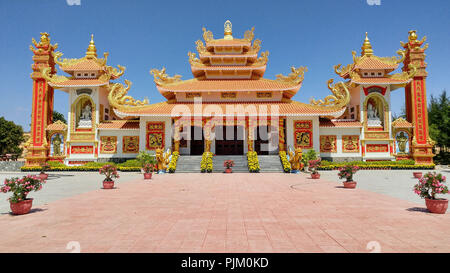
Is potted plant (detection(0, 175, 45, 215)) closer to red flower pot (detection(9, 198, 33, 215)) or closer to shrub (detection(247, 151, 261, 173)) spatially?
red flower pot (detection(9, 198, 33, 215))

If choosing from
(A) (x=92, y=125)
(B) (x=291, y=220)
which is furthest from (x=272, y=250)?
(A) (x=92, y=125)

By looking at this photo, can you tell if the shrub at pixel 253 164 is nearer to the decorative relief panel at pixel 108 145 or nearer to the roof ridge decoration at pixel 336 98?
the roof ridge decoration at pixel 336 98

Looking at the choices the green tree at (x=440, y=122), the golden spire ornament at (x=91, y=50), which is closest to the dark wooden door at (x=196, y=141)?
the golden spire ornament at (x=91, y=50)

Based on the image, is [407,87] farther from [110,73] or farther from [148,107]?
[110,73]

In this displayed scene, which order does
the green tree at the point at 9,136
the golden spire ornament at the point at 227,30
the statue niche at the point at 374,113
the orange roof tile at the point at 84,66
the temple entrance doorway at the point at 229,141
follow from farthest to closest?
the green tree at the point at 9,136 → the golden spire ornament at the point at 227,30 → the temple entrance doorway at the point at 229,141 → the orange roof tile at the point at 84,66 → the statue niche at the point at 374,113

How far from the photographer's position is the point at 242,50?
24453 mm

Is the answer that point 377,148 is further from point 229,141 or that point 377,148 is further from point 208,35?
point 208,35

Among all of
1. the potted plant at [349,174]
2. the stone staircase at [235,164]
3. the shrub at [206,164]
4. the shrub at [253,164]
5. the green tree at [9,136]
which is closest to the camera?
the potted plant at [349,174]

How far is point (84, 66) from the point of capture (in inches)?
893

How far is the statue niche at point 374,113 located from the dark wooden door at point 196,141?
1430 cm

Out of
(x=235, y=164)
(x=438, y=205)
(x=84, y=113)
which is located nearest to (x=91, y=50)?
(x=84, y=113)

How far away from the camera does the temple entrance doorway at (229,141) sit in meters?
22.7

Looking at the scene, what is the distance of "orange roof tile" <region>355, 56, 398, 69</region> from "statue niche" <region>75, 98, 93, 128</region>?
23349 mm

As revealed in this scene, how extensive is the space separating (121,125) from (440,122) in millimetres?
34444
